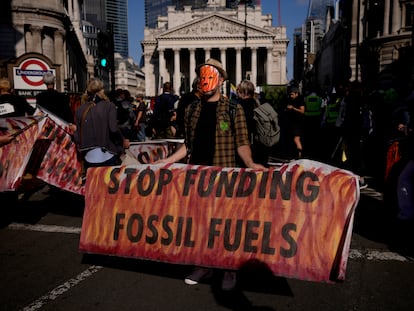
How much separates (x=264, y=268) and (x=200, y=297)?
0.66m

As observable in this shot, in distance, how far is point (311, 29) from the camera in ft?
479

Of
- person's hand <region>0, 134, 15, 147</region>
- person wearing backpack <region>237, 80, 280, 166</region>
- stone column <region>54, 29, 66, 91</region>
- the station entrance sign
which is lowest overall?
person's hand <region>0, 134, 15, 147</region>

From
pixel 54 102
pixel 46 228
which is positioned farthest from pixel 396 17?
pixel 46 228

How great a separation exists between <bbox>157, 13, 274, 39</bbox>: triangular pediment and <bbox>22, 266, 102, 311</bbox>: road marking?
90.0m

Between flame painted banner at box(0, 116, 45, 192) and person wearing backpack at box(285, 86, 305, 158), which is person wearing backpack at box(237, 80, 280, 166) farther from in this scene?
person wearing backpack at box(285, 86, 305, 158)

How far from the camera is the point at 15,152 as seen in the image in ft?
19.8

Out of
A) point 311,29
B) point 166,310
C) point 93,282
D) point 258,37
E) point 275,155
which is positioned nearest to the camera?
point 166,310

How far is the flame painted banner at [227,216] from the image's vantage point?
3588 mm

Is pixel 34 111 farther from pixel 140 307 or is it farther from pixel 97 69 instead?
pixel 97 69

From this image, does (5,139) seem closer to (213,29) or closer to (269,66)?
(213,29)

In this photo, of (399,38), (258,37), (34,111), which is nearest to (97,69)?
(34,111)

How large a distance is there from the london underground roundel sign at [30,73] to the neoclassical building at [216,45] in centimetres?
7632

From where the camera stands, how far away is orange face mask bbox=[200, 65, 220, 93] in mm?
4219

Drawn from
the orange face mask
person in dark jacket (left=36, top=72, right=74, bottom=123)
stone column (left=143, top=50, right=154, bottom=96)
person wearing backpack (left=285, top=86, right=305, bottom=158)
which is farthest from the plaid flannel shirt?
stone column (left=143, top=50, right=154, bottom=96)
